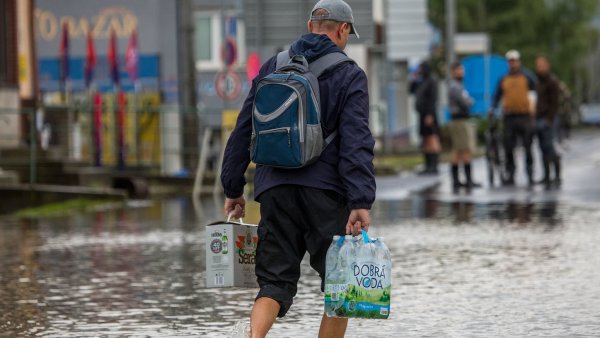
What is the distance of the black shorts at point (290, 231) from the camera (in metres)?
7.55

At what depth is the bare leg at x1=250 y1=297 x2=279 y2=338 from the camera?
7391 millimetres

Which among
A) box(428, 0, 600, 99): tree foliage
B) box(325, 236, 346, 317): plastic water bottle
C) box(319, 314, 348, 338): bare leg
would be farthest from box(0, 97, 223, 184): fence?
box(428, 0, 600, 99): tree foliage

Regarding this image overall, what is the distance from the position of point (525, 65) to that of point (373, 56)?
29073 mm

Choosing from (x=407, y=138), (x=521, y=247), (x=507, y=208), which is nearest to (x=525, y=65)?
(x=407, y=138)

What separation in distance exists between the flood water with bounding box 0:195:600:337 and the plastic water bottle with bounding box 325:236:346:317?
1.79 metres

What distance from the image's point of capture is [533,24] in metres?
86.6

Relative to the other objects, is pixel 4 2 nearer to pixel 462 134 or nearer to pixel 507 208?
pixel 462 134

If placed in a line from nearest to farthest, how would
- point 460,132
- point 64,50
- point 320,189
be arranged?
point 320,189
point 460,132
point 64,50

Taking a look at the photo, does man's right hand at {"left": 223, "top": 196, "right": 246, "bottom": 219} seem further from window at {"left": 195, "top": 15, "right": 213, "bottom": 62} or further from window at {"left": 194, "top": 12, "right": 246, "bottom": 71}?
window at {"left": 195, "top": 15, "right": 213, "bottom": 62}

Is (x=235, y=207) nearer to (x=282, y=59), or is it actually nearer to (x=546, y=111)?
(x=282, y=59)

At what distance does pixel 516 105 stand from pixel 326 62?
1683cm

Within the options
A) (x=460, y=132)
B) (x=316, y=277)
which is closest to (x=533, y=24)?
(x=460, y=132)

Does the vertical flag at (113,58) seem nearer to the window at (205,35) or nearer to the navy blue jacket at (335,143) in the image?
the window at (205,35)

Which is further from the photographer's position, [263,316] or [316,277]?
[316,277]
